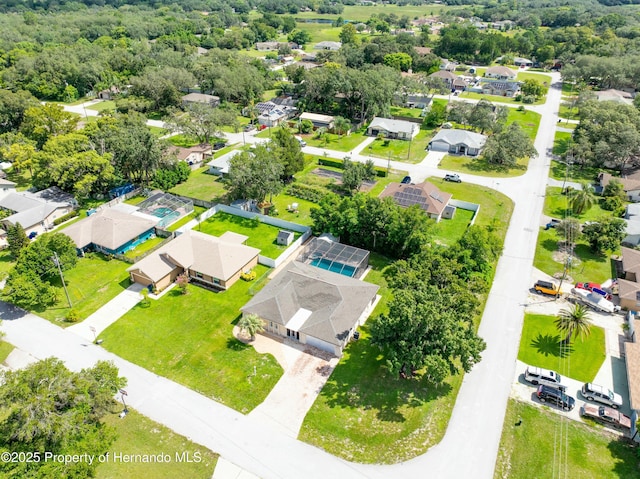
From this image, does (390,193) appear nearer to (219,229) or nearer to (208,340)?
(219,229)

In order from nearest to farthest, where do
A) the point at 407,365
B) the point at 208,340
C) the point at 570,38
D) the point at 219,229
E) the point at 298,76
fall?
1. the point at 407,365
2. the point at 208,340
3. the point at 219,229
4. the point at 298,76
5. the point at 570,38

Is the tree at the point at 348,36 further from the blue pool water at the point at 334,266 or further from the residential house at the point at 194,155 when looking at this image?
the blue pool water at the point at 334,266

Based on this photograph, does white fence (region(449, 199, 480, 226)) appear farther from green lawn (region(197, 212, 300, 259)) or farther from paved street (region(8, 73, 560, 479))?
green lawn (region(197, 212, 300, 259))

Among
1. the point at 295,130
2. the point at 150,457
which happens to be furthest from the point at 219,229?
the point at 295,130

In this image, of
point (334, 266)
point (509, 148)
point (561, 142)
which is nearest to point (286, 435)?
point (334, 266)

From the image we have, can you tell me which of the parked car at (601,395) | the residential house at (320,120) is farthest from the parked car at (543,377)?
the residential house at (320,120)
